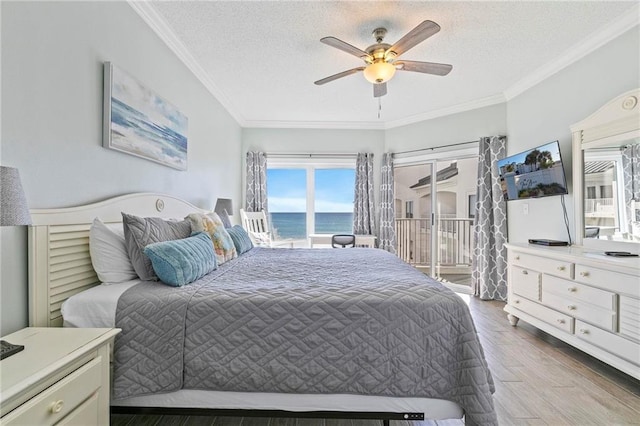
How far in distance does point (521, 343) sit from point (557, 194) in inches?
56.5

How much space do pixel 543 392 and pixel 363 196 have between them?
3576 millimetres

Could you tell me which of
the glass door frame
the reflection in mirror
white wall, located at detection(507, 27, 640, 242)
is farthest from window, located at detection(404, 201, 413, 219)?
the reflection in mirror

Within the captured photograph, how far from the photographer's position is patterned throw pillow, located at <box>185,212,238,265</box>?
7.59ft

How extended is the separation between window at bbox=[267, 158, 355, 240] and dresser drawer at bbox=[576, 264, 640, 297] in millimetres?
3398

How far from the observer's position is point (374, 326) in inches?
56.4

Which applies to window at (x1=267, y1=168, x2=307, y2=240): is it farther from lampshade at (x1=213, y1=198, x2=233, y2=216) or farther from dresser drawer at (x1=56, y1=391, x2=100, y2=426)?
dresser drawer at (x1=56, y1=391, x2=100, y2=426)

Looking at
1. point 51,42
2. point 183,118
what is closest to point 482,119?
point 183,118

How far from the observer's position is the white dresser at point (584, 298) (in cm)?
198

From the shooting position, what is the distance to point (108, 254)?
1.72 meters

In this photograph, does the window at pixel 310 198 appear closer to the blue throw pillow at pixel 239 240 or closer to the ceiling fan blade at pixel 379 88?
the blue throw pillow at pixel 239 240

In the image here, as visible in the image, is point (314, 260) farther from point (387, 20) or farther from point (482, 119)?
point (482, 119)

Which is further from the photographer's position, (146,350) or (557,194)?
(557,194)

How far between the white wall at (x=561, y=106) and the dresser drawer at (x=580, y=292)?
2.52 feet

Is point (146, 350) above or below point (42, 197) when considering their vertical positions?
below
